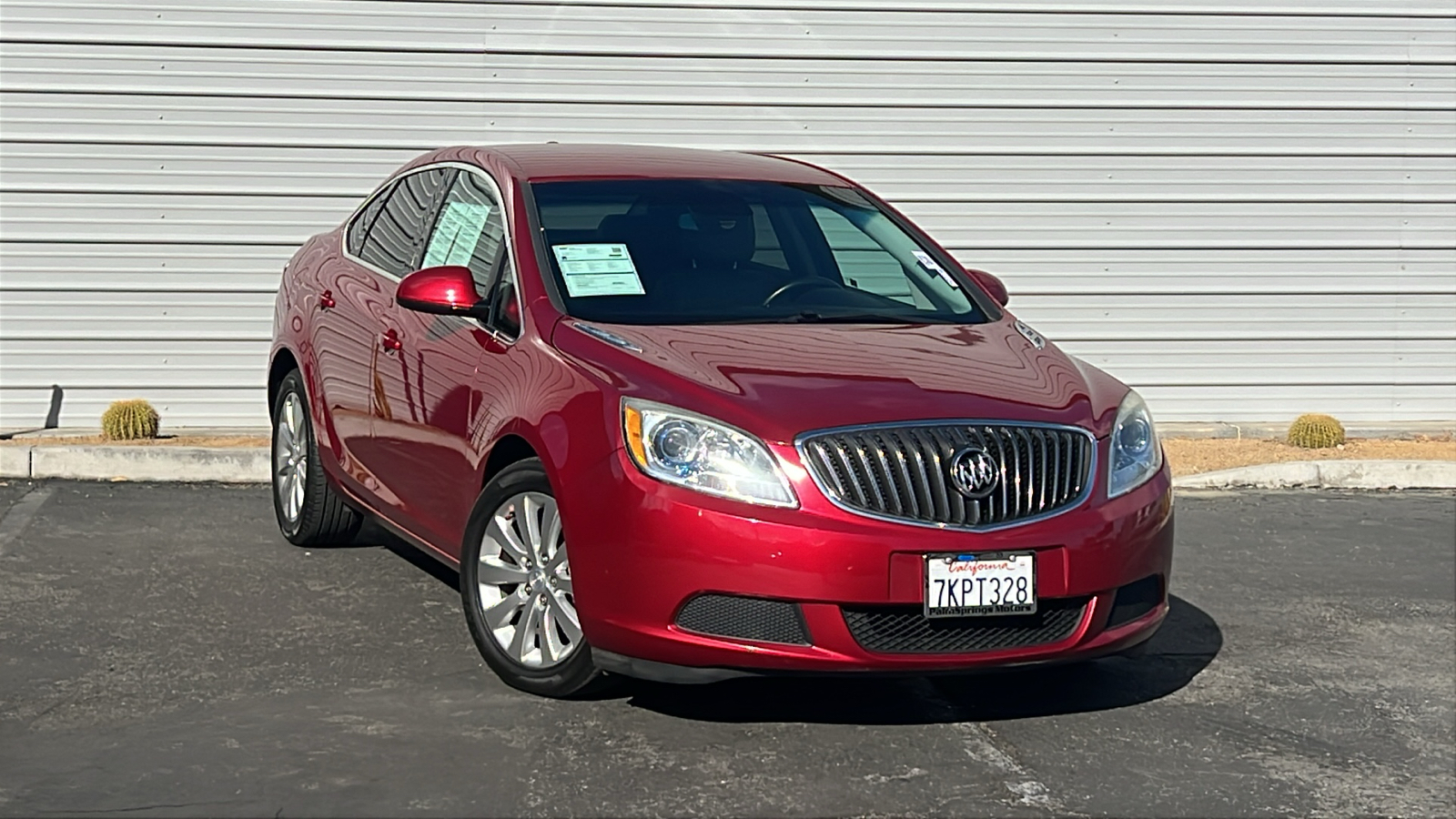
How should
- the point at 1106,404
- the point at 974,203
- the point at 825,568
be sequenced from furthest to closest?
the point at 974,203, the point at 1106,404, the point at 825,568

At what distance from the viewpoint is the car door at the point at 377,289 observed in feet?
20.8

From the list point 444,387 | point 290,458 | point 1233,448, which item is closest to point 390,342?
point 444,387

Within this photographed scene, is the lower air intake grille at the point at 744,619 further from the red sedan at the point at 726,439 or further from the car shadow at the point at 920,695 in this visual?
the car shadow at the point at 920,695

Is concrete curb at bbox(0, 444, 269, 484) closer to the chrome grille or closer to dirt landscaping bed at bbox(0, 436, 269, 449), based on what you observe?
dirt landscaping bed at bbox(0, 436, 269, 449)

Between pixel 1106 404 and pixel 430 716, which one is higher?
pixel 1106 404

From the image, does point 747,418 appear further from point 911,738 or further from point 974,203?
point 974,203

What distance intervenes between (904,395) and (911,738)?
919 millimetres

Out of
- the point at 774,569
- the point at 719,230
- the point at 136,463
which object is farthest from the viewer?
the point at 136,463

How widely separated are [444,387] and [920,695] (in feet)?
5.57

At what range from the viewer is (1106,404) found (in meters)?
5.34

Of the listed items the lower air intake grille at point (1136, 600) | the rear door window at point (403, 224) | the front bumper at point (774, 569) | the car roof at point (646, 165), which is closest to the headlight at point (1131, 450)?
the front bumper at point (774, 569)

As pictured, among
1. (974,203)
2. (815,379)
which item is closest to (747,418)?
(815,379)

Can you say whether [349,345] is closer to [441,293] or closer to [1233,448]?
[441,293]

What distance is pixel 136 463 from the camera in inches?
352
